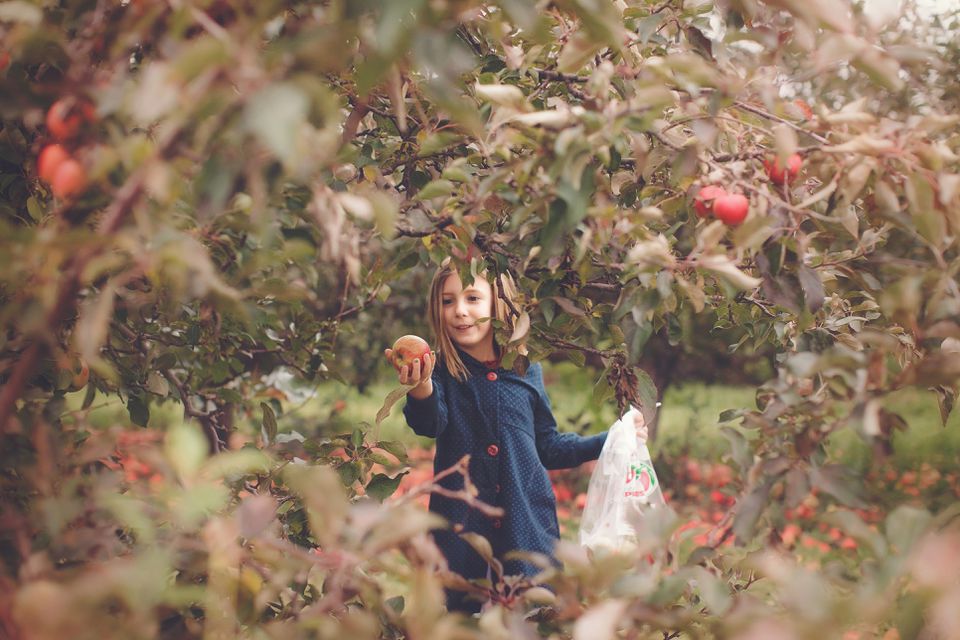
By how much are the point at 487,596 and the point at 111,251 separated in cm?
65

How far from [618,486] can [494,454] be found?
1.49 feet

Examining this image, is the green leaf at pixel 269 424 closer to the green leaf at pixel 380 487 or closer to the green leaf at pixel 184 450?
the green leaf at pixel 380 487

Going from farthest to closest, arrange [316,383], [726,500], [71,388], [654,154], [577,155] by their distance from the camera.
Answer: [726,500] → [316,383] → [71,388] → [654,154] → [577,155]

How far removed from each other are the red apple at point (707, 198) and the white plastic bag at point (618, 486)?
0.91 meters

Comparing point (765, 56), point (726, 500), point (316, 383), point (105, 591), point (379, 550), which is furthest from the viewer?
point (726, 500)

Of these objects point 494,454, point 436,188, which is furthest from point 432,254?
point 494,454

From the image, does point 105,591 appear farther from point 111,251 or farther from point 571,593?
point 571,593

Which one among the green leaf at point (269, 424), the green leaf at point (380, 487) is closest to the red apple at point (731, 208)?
the green leaf at point (380, 487)

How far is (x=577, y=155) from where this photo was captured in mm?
1050

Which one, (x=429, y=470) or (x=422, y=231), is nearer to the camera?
(x=422, y=231)

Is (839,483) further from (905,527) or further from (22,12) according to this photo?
(22,12)

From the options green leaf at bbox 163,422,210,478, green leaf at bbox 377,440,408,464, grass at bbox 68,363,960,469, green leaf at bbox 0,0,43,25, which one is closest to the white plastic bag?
green leaf at bbox 377,440,408,464

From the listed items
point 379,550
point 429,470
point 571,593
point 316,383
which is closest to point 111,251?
point 379,550

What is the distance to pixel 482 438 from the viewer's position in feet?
7.99
